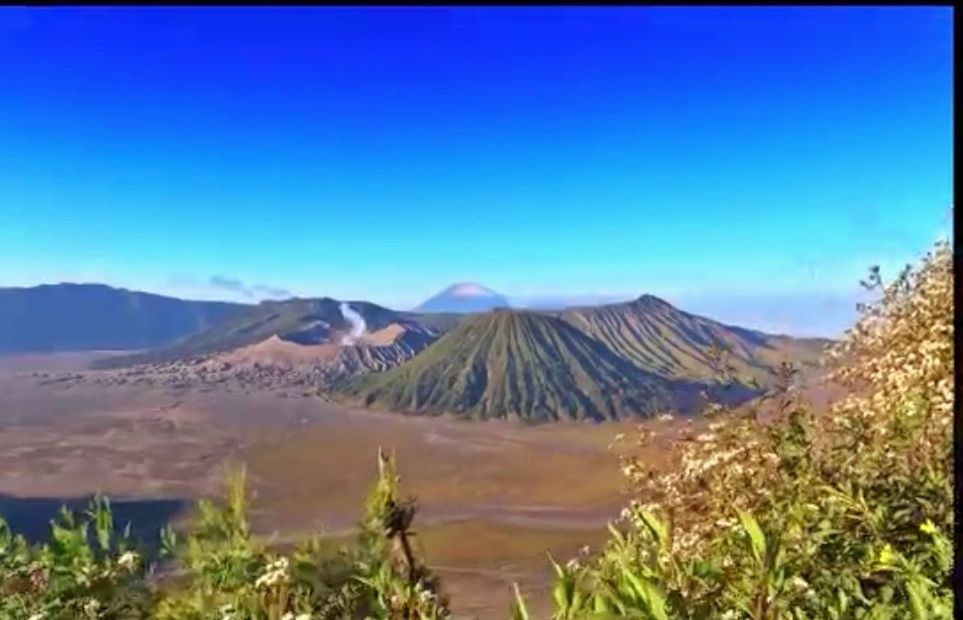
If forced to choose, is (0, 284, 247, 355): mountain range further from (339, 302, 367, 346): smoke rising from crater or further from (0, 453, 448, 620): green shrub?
(0, 453, 448, 620): green shrub

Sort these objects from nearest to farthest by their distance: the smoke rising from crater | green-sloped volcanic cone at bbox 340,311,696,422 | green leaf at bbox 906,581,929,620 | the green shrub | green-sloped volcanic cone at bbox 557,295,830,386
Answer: green leaf at bbox 906,581,929,620, the green shrub, the smoke rising from crater, green-sloped volcanic cone at bbox 557,295,830,386, green-sloped volcanic cone at bbox 340,311,696,422

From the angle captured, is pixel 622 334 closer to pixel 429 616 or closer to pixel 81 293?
pixel 81 293

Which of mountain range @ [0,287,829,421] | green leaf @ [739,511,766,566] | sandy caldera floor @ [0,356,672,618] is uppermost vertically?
mountain range @ [0,287,829,421]

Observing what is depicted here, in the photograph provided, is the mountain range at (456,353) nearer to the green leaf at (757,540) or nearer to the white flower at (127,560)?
the white flower at (127,560)

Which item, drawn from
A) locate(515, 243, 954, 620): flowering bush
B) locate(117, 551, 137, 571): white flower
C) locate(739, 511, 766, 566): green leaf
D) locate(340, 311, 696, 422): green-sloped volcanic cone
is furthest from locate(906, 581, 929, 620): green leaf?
locate(340, 311, 696, 422): green-sloped volcanic cone

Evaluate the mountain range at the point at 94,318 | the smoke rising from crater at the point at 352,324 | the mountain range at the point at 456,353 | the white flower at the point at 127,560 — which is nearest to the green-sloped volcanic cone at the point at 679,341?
the mountain range at the point at 456,353

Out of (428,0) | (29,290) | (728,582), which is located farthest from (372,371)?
(428,0)

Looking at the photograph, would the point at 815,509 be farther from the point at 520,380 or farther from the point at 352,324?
the point at 520,380
